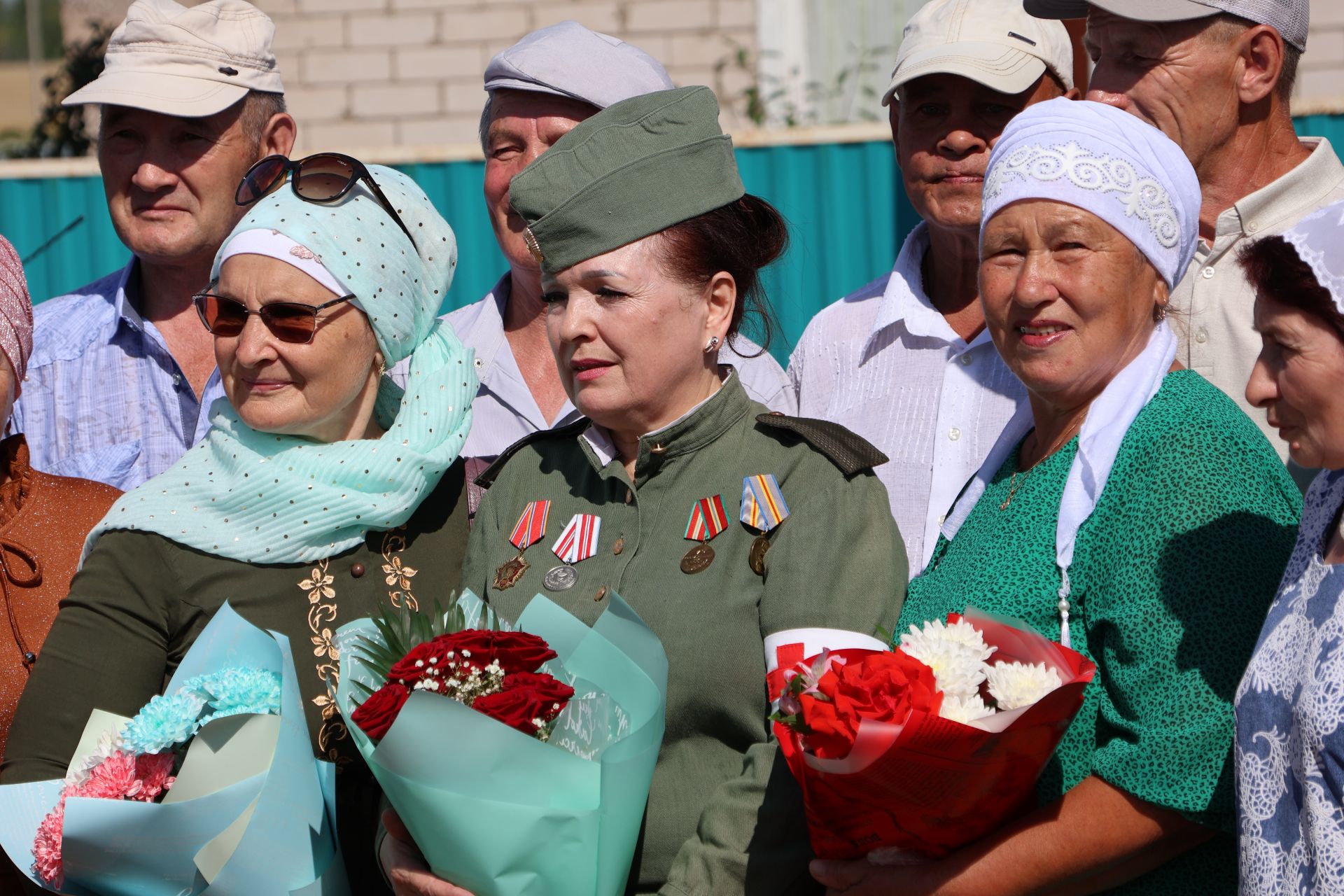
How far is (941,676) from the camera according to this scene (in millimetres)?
2035

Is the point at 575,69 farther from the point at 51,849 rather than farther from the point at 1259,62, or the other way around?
the point at 51,849

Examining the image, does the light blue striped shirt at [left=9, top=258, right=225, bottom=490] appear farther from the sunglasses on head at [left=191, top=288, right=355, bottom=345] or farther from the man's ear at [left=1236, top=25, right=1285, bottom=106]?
the man's ear at [left=1236, top=25, right=1285, bottom=106]

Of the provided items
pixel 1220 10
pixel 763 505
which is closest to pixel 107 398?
pixel 763 505

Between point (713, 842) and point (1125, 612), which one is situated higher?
point (1125, 612)

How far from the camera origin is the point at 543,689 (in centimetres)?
225

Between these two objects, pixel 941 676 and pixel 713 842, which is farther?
pixel 713 842

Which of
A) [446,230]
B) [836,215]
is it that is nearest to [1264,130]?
[446,230]

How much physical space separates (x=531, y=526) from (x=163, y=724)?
2.57 ft

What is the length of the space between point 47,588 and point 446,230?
1.20 m

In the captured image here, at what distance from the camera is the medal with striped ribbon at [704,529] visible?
2.61 metres

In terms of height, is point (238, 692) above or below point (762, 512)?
below

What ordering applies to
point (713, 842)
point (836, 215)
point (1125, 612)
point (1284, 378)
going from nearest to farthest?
point (1284, 378)
point (1125, 612)
point (713, 842)
point (836, 215)

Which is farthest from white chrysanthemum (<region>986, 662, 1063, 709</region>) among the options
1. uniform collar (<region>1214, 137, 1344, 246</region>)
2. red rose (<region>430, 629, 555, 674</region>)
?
uniform collar (<region>1214, 137, 1344, 246</region>)

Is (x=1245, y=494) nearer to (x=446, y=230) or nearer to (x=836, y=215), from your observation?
(x=446, y=230)
